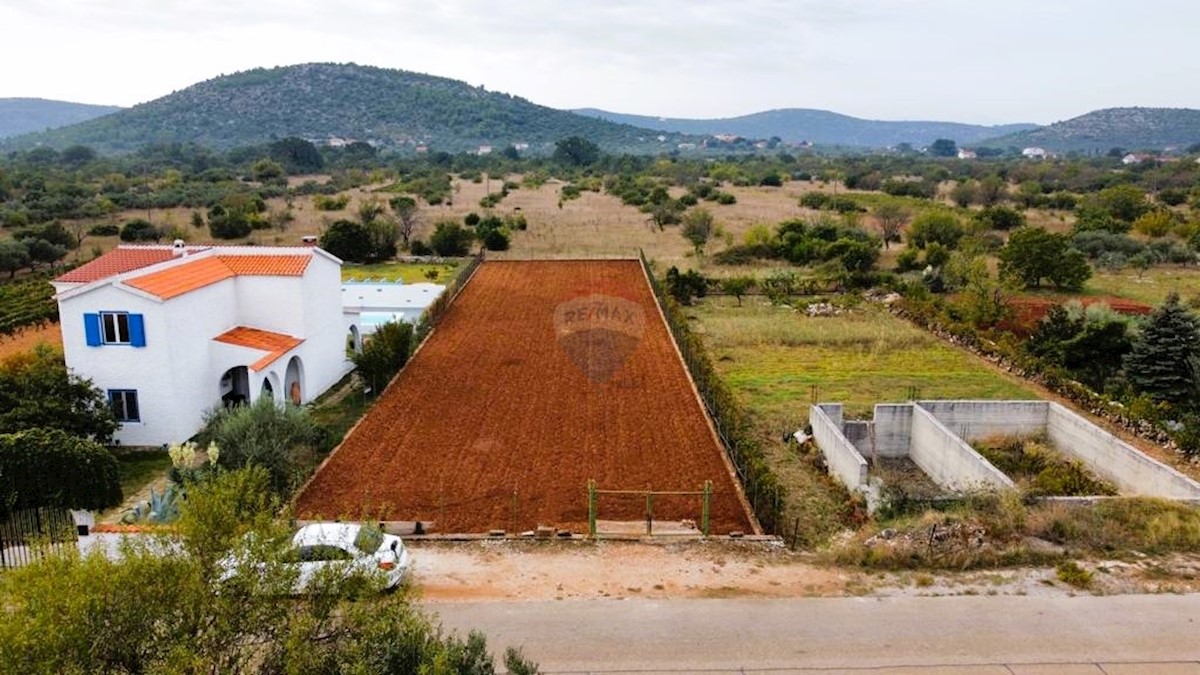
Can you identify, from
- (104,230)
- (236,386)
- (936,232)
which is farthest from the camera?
(104,230)

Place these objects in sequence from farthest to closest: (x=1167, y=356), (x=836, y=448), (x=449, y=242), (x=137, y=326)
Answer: (x=449, y=242) < (x=1167, y=356) < (x=137, y=326) < (x=836, y=448)

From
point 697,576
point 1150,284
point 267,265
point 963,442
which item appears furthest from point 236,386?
point 1150,284

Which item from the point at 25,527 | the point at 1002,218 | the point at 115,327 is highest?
the point at 1002,218

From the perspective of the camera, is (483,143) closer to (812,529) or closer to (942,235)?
(942,235)

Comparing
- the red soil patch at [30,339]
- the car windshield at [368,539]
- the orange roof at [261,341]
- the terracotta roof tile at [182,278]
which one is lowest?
the red soil patch at [30,339]

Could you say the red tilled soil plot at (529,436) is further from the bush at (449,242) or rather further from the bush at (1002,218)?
the bush at (1002,218)

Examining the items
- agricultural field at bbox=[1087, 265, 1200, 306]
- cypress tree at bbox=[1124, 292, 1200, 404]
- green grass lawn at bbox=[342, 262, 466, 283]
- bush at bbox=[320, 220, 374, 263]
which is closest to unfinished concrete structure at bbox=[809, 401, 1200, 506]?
cypress tree at bbox=[1124, 292, 1200, 404]

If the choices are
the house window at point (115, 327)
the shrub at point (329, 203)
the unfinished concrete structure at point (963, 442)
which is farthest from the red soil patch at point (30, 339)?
the shrub at point (329, 203)

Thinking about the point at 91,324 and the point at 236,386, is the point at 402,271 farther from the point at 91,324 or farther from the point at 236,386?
the point at 91,324
